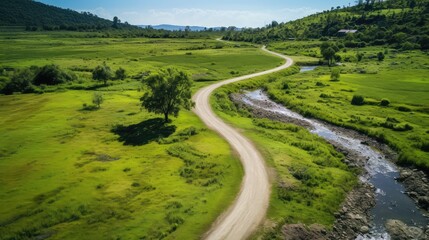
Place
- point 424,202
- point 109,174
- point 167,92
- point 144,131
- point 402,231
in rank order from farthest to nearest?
point 167,92 → point 144,131 → point 109,174 → point 424,202 → point 402,231

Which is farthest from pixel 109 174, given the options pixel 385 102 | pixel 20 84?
pixel 20 84

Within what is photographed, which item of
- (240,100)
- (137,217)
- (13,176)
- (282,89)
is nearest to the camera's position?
(137,217)

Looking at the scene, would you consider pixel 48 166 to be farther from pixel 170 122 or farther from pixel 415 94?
pixel 415 94

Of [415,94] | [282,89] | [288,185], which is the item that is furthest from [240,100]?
[288,185]

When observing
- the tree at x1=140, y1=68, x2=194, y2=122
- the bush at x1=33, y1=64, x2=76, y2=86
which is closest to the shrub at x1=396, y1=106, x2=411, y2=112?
the tree at x1=140, y1=68, x2=194, y2=122

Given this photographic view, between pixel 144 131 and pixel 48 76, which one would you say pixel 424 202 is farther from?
pixel 48 76
